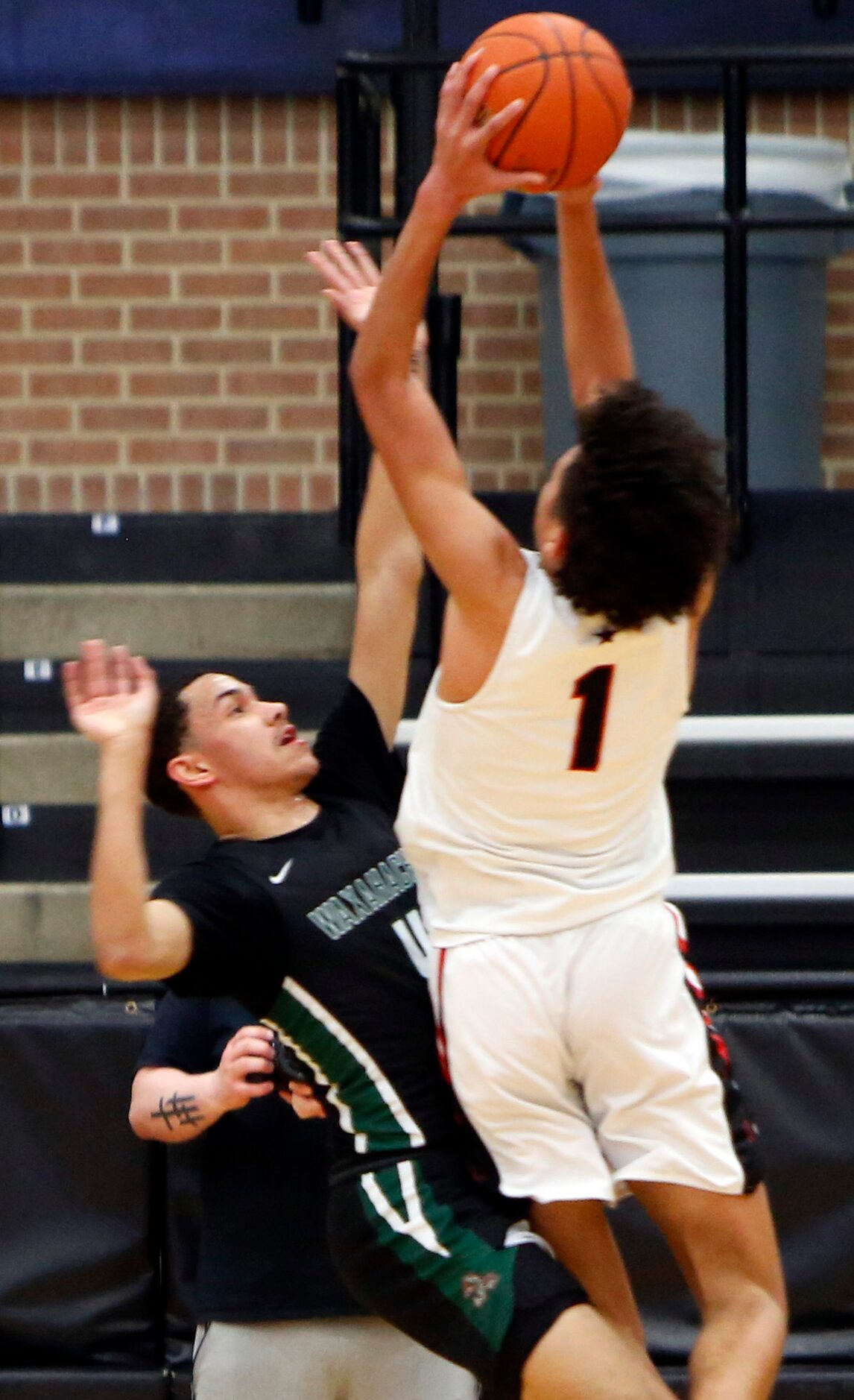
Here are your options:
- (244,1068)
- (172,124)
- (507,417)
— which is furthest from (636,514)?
(172,124)

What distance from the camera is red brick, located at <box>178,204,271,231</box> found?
6738mm

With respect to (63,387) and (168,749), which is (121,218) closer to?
(63,387)

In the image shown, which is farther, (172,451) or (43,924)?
(172,451)

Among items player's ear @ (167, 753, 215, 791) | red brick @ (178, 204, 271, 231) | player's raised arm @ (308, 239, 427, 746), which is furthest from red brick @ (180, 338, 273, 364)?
player's ear @ (167, 753, 215, 791)

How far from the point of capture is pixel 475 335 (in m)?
6.67

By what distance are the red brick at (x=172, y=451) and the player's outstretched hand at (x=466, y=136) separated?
408 centimetres

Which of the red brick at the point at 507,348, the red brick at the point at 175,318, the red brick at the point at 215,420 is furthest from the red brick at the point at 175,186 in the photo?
the red brick at the point at 507,348

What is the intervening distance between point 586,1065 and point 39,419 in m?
4.50

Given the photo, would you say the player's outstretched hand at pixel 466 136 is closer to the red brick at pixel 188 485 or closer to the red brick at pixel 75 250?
the red brick at pixel 188 485

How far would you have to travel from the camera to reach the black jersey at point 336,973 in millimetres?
2947

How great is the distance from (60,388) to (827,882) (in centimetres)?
367

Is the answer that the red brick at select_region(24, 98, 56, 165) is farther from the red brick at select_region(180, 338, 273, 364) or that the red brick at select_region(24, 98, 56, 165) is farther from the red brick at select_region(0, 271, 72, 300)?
the red brick at select_region(180, 338, 273, 364)

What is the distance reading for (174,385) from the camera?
22.2 feet

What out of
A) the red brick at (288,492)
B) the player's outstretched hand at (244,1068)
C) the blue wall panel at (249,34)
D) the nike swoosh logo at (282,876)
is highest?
the blue wall panel at (249,34)
